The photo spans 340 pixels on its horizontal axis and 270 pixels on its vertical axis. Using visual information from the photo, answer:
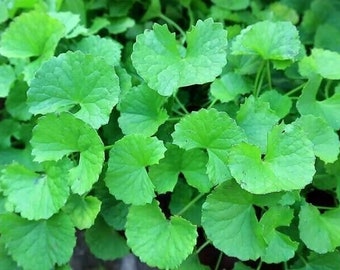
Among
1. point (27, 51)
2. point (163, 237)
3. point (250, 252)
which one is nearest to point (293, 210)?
point (250, 252)

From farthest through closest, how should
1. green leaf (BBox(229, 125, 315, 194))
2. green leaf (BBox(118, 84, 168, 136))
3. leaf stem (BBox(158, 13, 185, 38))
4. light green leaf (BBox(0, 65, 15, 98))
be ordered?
leaf stem (BBox(158, 13, 185, 38))
light green leaf (BBox(0, 65, 15, 98))
green leaf (BBox(118, 84, 168, 136))
green leaf (BBox(229, 125, 315, 194))

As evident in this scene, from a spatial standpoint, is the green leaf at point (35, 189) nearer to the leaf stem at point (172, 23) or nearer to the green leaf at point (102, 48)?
the green leaf at point (102, 48)

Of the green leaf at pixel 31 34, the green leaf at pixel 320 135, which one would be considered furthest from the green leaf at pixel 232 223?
the green leaf at pixel 31 34

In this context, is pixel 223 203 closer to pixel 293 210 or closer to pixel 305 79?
pixel 293 210

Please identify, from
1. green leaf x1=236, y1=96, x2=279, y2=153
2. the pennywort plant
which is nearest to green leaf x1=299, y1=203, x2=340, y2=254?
the pennywort plant

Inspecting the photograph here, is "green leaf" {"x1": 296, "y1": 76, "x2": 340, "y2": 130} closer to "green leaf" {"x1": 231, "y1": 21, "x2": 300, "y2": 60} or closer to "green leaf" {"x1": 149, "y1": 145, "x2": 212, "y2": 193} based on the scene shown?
"green leaf" {"x1": 231, "y1": 21, "x2": 300, "y2": 60}

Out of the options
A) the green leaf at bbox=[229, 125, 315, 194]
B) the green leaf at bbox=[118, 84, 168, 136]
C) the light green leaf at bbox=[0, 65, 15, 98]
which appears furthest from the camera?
the light green leaf at bbox=[0, 65, 15, 98]
